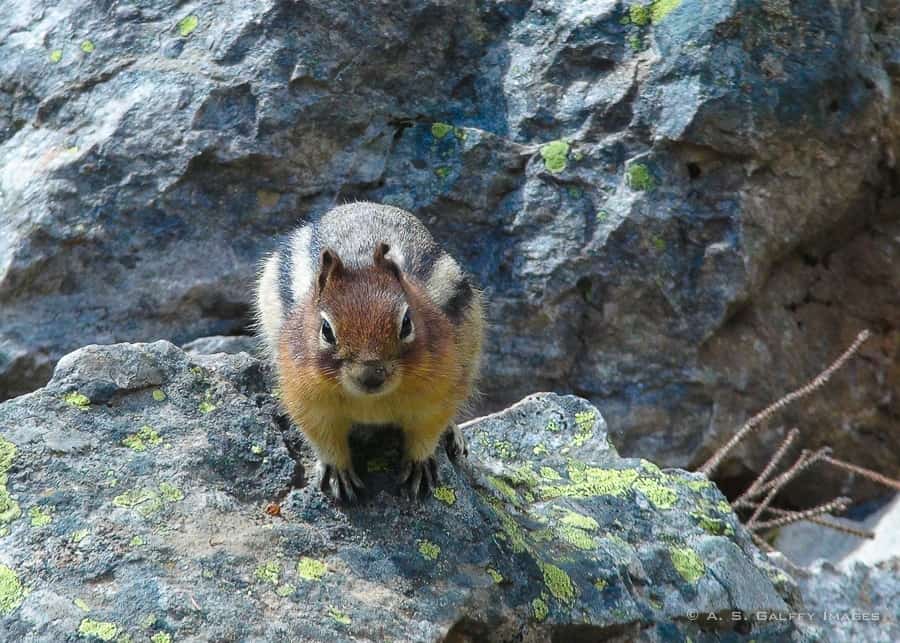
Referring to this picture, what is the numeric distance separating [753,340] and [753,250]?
2.23 ft

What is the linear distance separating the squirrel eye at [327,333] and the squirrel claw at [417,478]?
25.7 inches

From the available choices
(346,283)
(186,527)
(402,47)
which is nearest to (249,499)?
(186,527)

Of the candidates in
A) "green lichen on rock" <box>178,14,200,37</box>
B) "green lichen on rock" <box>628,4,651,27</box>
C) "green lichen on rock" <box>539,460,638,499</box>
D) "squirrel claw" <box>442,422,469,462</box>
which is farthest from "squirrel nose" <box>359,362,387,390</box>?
"green lichen on rock" <box>628,4,651,27</box>

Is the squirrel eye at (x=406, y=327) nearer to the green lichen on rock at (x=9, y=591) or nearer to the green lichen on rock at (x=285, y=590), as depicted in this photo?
the green lichen on rock at (x=285, y=590)

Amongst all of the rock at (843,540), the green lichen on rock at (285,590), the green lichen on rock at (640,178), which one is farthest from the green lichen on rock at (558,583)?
the rock at (843,540)

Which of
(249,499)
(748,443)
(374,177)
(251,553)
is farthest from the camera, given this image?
(748,443)

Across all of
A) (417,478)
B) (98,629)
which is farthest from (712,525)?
(98,629)

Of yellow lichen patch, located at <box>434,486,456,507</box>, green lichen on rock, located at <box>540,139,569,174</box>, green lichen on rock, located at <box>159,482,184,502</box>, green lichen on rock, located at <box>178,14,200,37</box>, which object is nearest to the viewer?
green lichen on rock, located at <box>159,482,184,502</box>

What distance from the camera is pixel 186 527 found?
3844 mm

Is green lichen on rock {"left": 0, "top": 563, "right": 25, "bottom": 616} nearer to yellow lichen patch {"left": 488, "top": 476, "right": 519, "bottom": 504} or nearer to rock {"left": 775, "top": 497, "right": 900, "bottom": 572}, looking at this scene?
yellow lichen patch {"left": 488, "top": 476, "right": 519, "bottom": 504}

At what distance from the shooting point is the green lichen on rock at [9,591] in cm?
338

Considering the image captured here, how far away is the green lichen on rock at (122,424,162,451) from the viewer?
4145 mm

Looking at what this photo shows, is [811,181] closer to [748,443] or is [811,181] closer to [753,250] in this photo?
[753,250]

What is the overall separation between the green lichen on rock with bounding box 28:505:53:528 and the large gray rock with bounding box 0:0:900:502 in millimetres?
2864
